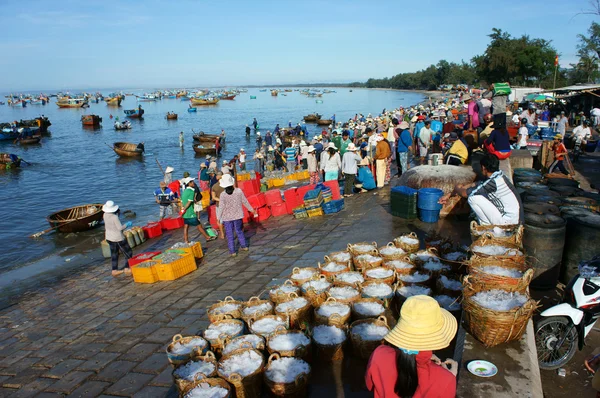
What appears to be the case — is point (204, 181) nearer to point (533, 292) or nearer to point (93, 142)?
point (533, 292)

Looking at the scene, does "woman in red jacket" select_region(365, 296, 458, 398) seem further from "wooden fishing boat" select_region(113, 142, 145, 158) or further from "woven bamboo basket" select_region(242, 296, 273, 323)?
"wooden fishing boat" select_region(113, 142, 145, 158)

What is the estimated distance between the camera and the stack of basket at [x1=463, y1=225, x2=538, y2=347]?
2.99 meters

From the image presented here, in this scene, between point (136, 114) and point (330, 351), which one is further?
point (136, 114)

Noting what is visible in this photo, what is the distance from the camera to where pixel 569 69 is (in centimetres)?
5169

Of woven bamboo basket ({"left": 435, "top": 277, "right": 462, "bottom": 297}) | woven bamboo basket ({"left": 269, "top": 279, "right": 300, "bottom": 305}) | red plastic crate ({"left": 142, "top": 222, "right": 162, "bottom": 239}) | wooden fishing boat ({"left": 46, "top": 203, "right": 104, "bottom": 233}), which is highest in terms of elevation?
woven bamboo basket ({"left": 435, "top": 277, "right": 462, "bottom": 297})

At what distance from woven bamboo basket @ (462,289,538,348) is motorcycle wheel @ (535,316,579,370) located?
38.3 inches

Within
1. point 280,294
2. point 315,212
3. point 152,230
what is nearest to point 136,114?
point 152,230

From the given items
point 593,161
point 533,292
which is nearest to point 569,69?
point 593,161

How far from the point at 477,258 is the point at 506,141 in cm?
456

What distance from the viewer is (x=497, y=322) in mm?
2969

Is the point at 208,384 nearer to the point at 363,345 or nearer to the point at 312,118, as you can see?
the point at 363,345

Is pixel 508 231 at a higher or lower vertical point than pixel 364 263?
higher

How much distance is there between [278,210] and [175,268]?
14.0 feet

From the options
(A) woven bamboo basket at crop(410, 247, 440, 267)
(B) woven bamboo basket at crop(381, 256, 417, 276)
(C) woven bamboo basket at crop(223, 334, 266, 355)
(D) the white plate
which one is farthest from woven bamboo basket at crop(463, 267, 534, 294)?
(C) woven bamboo basket at crop(223, 334, 266, 355)
